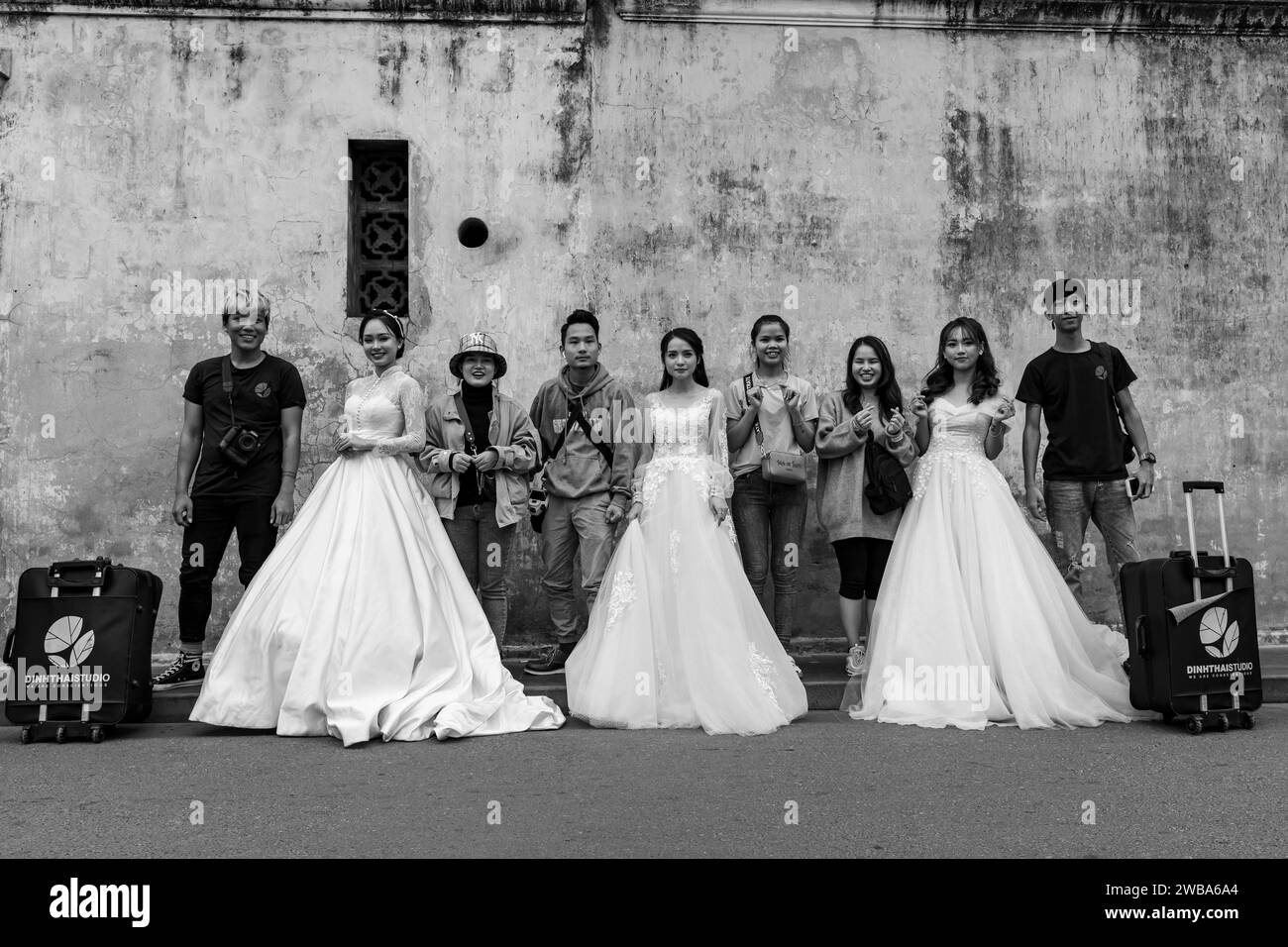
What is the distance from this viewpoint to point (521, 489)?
7434 mm

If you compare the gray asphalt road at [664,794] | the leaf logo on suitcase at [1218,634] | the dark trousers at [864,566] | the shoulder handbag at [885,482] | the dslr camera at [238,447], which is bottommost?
the gray asphalt road at [664,794]

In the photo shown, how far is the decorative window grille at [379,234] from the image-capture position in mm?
8969

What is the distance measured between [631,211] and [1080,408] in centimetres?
362

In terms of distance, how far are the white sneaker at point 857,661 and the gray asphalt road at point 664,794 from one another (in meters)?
0.63

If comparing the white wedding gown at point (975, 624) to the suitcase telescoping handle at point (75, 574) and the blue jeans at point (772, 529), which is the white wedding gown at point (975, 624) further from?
the suitcase telescoping handle at point (75, 574)

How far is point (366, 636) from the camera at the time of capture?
20.0ft

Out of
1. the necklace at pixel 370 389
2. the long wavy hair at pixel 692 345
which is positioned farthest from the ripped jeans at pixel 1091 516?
the necklace at pixel 370 389

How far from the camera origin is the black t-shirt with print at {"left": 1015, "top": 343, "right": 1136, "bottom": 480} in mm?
7301

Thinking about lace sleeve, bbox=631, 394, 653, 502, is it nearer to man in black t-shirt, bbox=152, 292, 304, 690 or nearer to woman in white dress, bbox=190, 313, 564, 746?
woman in white dress, bbox=190, 313, 564, 746

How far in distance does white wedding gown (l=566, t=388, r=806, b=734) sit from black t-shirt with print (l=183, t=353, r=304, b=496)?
226 centimetres

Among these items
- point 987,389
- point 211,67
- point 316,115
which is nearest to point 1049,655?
point 987,389

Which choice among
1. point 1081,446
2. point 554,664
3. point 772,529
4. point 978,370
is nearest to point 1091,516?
point 1081,446

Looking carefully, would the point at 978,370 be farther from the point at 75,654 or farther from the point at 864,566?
the point at 75,654

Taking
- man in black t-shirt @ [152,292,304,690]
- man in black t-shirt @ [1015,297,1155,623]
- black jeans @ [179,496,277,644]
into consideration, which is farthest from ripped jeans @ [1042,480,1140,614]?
black jeans @ [179,496,277,644]
